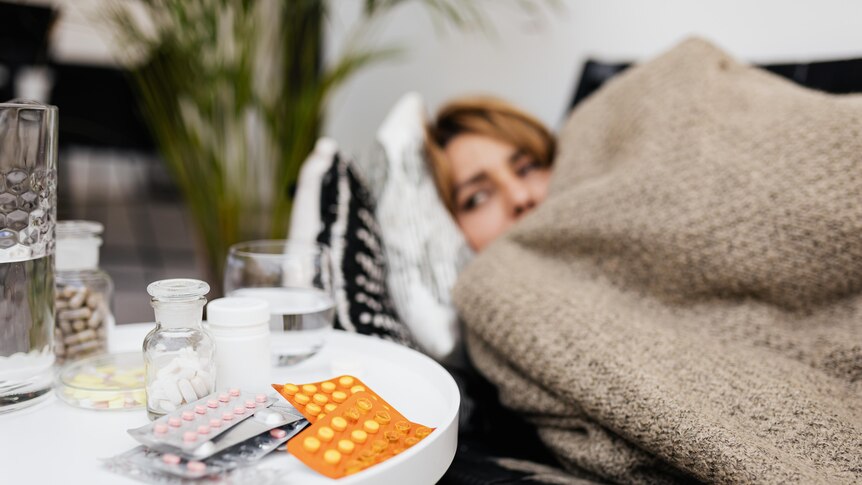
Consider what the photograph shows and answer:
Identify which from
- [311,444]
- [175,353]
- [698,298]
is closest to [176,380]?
[175,353]

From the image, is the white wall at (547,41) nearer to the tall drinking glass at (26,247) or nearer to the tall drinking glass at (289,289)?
the tall drinking glass at (289,289)

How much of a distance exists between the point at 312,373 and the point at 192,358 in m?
0.18

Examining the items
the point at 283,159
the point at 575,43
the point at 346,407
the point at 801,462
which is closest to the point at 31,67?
the point at 283,159

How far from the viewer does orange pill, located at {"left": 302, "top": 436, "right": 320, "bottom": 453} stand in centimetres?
46

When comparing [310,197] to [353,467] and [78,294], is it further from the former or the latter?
[353,467]

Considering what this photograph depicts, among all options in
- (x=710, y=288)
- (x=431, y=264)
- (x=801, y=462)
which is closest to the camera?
(x=801, y=462)

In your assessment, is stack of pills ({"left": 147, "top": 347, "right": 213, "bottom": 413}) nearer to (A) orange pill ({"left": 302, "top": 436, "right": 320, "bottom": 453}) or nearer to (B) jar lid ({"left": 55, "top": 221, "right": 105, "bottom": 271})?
(A) orange pill ({"left": 302, "top": 436, "right": 320, "bottom": 453})

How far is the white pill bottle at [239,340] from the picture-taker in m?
0.56

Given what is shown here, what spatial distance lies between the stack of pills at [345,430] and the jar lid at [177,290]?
0.33ft

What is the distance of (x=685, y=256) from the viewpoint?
2.62 feet

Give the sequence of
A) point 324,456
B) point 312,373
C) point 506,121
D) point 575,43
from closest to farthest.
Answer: point 324,456, point 312,373, point 506,121, point 575,43

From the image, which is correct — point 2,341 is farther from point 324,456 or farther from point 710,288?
point 710,288

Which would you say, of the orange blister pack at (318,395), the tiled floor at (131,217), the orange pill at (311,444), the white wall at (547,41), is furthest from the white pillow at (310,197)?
the tiled floor at (131,217)

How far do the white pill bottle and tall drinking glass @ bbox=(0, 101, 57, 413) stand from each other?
146mm
